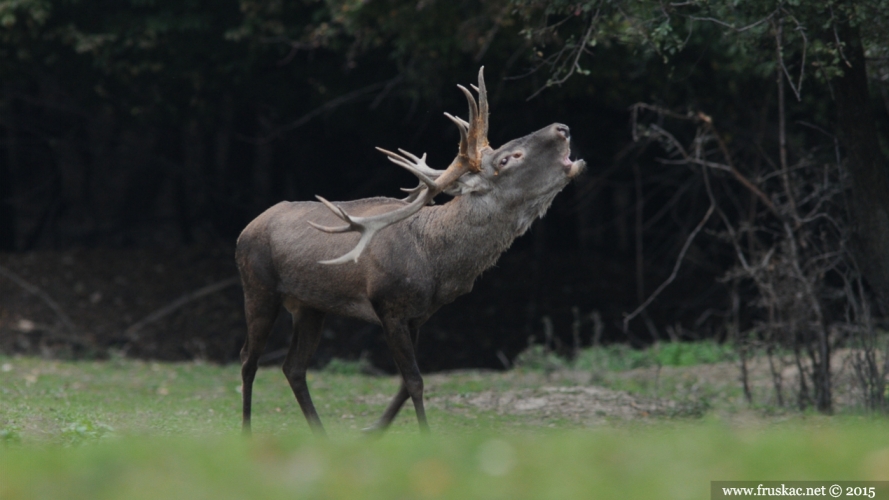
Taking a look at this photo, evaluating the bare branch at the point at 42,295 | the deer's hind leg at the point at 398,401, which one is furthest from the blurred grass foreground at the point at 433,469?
the bare branch at the point at 42,295

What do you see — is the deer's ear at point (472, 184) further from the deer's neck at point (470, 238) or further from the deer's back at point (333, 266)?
the deer's back at point (333, 266)

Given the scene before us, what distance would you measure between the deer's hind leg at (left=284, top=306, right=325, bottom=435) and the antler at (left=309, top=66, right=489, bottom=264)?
41.3 inches

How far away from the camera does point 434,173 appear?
871cm

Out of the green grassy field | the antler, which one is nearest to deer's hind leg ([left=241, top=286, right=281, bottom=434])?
the antler

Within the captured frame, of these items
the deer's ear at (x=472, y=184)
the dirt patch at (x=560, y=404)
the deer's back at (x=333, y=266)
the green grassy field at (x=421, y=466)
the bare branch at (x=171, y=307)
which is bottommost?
the dirt patch at (x=560, y=404)

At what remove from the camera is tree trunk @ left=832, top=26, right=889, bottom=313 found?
9.57m

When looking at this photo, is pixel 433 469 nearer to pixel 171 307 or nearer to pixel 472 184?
pixel 472 184

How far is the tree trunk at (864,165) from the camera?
9570 millimetres

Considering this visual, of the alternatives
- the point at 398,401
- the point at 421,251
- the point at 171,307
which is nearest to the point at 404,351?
the point at 398,401

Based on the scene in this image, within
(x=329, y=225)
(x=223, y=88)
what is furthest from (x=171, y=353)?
(x=329, y=225)

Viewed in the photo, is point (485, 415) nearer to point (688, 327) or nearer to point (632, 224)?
point (688, 327)

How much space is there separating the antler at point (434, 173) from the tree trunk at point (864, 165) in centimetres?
329

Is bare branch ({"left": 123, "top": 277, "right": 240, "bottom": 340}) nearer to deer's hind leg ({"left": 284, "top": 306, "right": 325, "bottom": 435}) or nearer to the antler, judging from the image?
deer's hind leg ({"left": 284, "top": 306, "right": 325, "bottom": 435})

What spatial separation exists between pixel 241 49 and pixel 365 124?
298 cm
